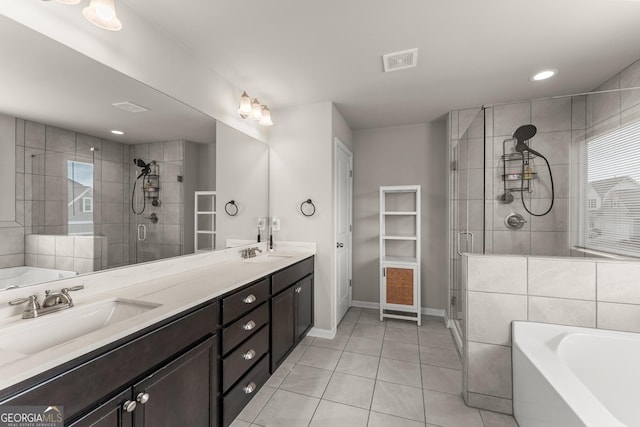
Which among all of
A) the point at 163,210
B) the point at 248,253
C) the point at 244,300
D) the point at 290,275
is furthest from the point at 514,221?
the point at 163,210

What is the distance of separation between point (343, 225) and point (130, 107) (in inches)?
88.9

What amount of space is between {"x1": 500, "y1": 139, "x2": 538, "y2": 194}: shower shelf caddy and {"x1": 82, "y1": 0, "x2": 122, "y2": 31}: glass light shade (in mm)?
2372

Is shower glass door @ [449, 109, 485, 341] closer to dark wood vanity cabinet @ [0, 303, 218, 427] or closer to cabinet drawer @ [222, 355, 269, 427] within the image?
cabinet drawer @ [222, 355, 269, 427]

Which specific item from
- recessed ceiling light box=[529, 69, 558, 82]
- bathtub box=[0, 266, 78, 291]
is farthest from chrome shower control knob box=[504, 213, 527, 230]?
bathtub box=[0, 266, 78, 291]

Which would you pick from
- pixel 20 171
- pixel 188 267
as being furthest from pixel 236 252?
pixel 20 171

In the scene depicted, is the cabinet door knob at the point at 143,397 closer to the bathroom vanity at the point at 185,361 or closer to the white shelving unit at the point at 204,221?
the bathroom vanity at the point at 185,361

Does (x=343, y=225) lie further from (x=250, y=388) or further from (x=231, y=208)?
(x=250, y=388)

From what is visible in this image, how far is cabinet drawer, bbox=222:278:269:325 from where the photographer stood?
4.79 ft

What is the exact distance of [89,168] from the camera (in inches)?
53.8

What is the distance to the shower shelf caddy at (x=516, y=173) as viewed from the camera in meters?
1.80

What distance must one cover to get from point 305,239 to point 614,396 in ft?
7.47

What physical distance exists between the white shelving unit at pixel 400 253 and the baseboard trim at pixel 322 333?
73 centimetres

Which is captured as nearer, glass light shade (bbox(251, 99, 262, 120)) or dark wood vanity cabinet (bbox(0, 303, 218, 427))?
dark wood vanity cabinet (bbox(0, 303, 218, 427))

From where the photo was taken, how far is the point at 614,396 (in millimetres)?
1361
